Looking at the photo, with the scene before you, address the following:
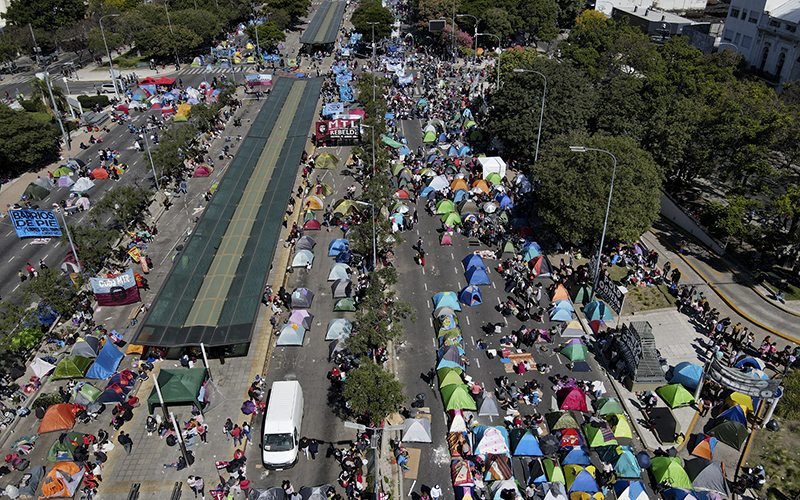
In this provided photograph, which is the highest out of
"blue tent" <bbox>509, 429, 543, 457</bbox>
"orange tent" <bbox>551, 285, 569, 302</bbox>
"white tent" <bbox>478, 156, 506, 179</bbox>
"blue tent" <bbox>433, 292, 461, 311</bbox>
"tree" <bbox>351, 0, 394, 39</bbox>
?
"tree" <bbox>351, 0, 394, 39</bbox>

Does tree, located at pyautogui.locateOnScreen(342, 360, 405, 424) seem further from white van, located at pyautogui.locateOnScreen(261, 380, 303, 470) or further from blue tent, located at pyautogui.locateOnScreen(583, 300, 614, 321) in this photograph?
blue tent, located at pyautogui.locateOnScreen(583, 300, 614, 321)

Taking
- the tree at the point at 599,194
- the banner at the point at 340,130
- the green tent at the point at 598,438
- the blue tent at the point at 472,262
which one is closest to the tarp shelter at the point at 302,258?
the blue tent at the point at 472,262

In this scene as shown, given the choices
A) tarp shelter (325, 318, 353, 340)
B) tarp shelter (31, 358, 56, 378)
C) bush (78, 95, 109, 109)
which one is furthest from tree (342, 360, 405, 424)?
bush (78, 95, 109, 109)

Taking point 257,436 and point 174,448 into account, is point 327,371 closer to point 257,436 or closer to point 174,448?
point 257,436

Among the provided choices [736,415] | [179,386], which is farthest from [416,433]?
[736,415]

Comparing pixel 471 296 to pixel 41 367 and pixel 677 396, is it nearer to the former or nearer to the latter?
pixel 677 396
